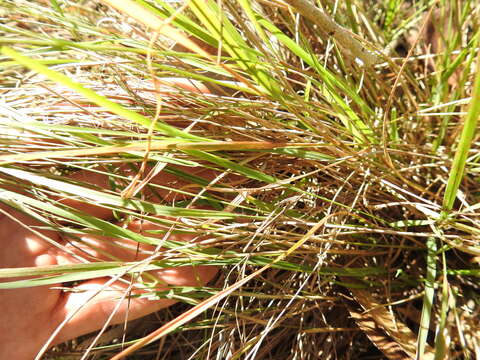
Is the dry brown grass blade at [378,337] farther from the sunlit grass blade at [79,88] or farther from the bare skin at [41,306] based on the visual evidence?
the sunlit grass blade at [79,88]

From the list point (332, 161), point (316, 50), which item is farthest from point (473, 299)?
point (316, 50)

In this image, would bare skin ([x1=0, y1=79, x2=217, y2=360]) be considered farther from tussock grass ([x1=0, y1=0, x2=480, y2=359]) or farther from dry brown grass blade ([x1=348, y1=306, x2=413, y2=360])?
dry brown grass blade ([x1=348, y1=306, x2=413, y2=360])

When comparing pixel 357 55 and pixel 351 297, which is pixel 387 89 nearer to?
pixel 357 55

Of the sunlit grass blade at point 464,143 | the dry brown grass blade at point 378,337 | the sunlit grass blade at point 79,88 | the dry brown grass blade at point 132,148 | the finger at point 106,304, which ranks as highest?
the sunlit grass blade at point 79,88

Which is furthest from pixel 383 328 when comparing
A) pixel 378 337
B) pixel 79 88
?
pixel 79 88

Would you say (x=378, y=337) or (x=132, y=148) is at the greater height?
(x=132, y=148)

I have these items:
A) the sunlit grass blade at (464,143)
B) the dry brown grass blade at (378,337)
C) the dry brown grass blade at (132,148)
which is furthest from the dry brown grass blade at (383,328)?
the dry brown grass blade at (132,148)

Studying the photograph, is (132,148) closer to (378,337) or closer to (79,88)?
(79,88)
